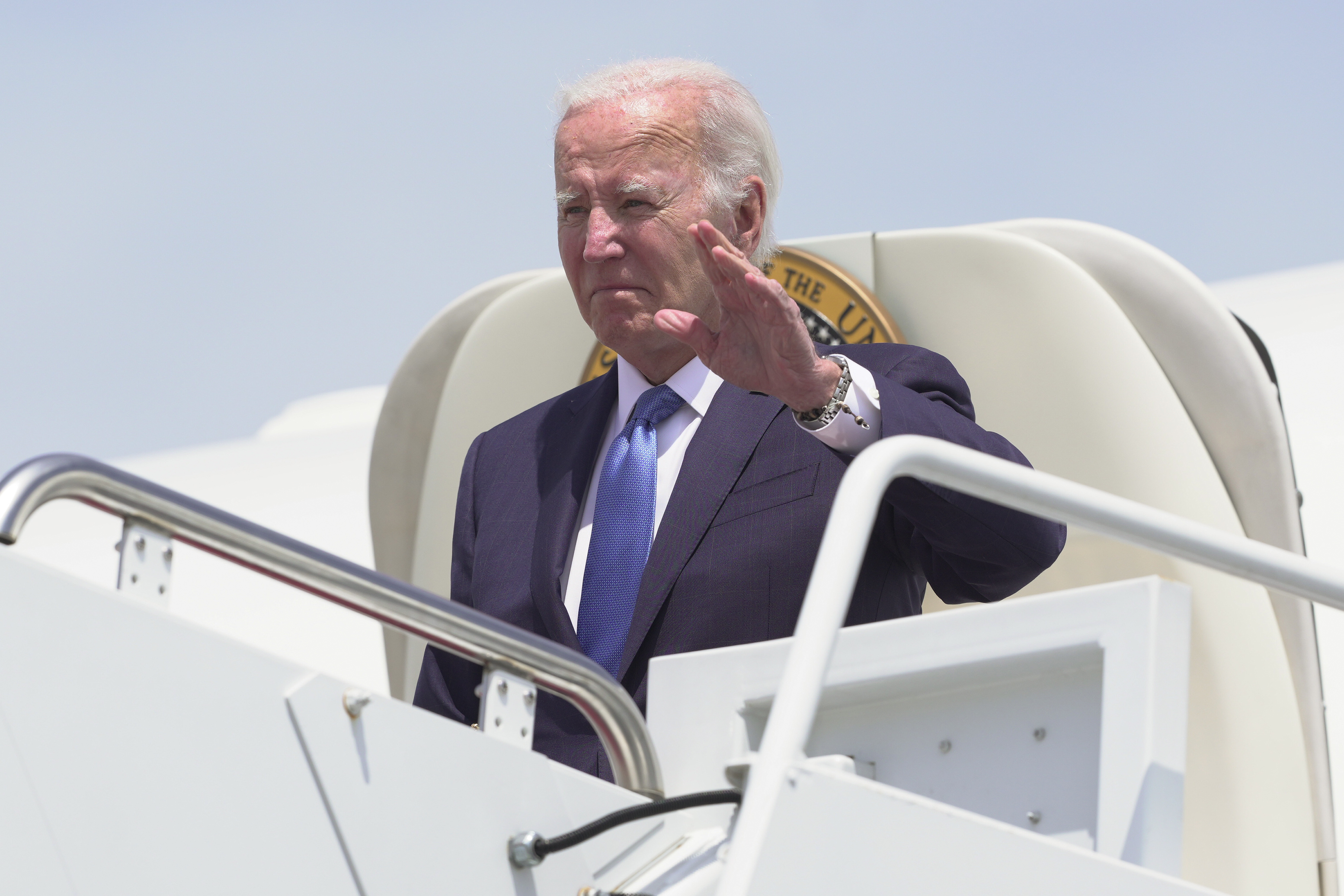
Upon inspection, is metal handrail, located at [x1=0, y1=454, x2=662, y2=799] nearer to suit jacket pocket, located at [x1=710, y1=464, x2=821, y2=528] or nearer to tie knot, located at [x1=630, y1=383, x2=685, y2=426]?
suit jacket pocket, located at [x1=710, y1=464, x2=821, y2=528]

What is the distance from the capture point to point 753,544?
2.19 m

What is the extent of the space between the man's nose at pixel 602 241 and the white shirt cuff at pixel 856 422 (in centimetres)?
53

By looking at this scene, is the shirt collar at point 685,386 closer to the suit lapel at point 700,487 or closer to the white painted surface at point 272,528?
the suit lapel at point 700,487

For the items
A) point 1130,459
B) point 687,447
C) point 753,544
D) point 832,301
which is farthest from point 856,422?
point 832,301

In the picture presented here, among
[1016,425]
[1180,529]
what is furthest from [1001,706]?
[1016,425]

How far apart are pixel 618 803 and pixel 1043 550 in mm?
692

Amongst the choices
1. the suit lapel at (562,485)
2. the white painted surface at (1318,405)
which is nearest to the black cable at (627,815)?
the suit lapel at (562,485)

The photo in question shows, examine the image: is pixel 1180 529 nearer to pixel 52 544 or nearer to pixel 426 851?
pixel 426 851

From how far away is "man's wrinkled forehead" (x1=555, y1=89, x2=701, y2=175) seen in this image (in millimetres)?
2408

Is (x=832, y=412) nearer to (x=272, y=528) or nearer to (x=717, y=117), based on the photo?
(x=717, y=117)

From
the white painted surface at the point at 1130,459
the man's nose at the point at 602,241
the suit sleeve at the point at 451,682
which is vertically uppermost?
the white painted surface at the point at 1130,459

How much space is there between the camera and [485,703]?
5.27ft

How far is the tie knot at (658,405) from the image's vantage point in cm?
242

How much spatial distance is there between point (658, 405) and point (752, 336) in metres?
0.57
